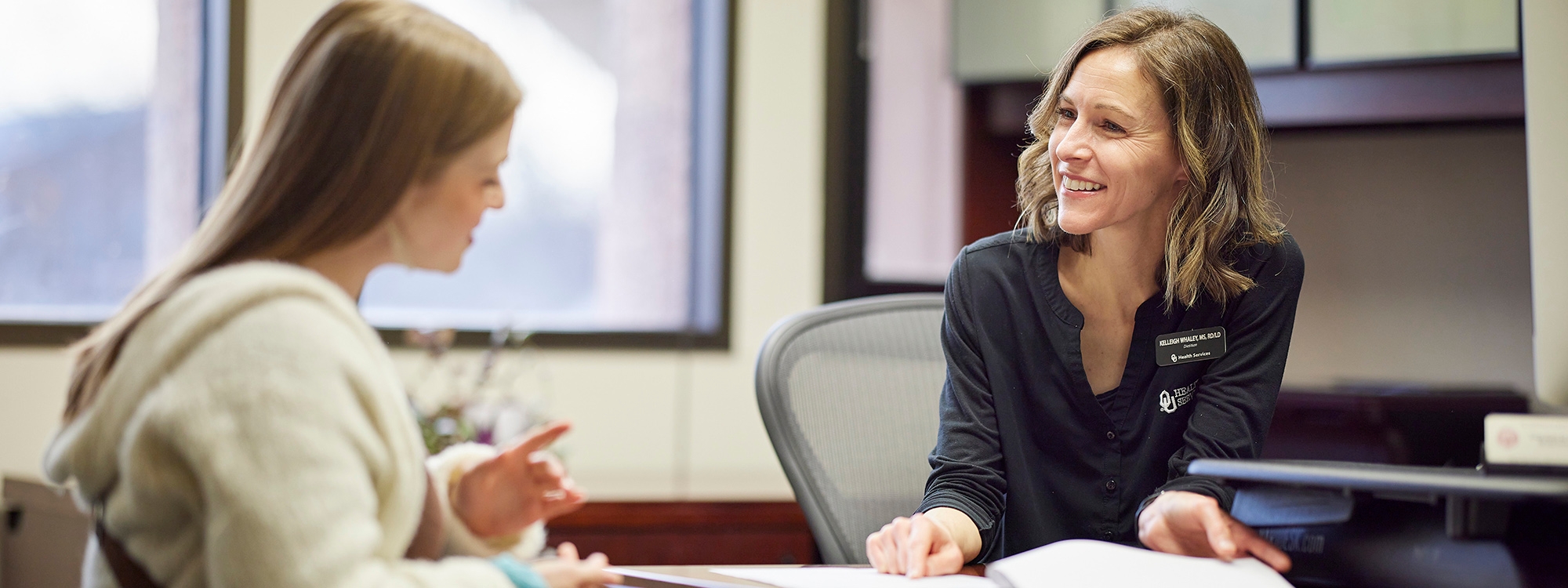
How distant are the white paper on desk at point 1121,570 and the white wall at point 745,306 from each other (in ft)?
5.98

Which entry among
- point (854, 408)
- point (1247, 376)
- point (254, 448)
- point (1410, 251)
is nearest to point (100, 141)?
point (854, 408)

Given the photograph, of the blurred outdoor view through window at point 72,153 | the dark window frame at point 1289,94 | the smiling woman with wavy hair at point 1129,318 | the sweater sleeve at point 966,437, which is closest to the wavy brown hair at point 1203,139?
the smiling woman with wavy hair at point 1129,318

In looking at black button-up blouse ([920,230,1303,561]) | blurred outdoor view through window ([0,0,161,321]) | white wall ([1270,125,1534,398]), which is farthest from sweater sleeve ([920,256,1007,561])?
blurred outdoor view through window ([0,0,161,321])

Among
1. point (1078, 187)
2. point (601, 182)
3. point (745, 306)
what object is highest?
point (601, 182)

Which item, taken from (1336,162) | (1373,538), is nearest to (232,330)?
(1373,538)

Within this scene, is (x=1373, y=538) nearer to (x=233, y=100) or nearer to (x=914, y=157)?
(x=914, y=157)

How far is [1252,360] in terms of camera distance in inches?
44.3

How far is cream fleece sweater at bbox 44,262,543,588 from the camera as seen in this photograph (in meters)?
0.55

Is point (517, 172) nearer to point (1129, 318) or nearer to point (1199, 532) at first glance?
point (1129, 318)

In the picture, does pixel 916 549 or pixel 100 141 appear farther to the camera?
pixel 100 141

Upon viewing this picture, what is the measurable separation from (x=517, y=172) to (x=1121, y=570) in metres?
2.19

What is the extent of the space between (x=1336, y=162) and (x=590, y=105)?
1888 mm

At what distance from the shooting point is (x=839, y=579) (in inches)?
33.1

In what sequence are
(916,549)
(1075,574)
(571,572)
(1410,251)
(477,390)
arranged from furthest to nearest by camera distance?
(1410,251) → (477,390) → (916,549) → (1075,574) → (571,572)
